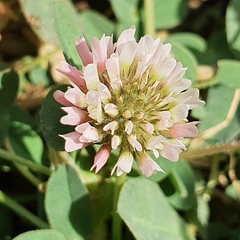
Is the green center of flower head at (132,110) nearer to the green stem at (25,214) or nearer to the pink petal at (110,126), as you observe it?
the pink petal at (110,126)

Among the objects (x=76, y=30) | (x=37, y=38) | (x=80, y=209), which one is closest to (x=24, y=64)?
(x=37, y=38)

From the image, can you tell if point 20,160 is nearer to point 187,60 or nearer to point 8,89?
point 8,89

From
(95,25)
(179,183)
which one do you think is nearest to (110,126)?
(179,183)

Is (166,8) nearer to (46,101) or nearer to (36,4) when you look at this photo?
(36,4)

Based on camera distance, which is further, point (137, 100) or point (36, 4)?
point (36, 4)

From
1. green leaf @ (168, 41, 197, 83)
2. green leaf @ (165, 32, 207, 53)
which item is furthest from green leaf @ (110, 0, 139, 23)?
green leaf @ (168, 41, 197, 83)

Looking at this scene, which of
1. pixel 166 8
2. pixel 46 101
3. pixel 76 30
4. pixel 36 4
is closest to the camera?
pixel 46 101

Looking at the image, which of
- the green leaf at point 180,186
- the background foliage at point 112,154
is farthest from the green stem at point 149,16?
the green leaf at point 180,186
